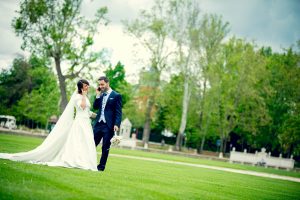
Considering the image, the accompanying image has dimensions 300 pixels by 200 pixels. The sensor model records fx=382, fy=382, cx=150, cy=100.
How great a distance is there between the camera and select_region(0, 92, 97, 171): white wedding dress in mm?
9812

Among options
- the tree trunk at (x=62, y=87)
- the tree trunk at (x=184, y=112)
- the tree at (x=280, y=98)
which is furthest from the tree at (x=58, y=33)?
the tree at (x=280, y=98)

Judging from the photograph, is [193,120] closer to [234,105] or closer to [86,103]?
[234,105]

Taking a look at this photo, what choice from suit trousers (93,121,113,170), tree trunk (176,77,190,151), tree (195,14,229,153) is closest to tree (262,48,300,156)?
tree (195,14,229,153)

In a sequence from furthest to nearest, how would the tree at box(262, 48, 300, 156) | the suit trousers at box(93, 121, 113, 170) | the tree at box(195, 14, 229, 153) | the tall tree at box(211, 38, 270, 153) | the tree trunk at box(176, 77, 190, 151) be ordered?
1. the tree at box(262, 48, 300, 156)
2. the tall tree at box(211, 38, 270, 153)
3. the tree trunk at box(176, 77, 190, 151)
4. the tree at box(195, 14, 229, 153)
5. the suit trousers at box(93, 121, 113, 170)

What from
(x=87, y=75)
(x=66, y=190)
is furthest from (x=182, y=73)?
(x=66, y=190)

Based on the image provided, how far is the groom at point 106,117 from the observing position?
34.3 feet

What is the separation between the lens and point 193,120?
56406 mm

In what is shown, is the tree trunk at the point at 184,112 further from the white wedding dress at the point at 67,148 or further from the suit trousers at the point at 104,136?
the white wedding dress at the point at 67,148

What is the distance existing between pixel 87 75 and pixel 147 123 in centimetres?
1277

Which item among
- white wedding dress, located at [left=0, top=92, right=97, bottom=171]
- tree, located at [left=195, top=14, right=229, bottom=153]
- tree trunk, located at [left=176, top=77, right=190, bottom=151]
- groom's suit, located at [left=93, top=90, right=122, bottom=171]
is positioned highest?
tree, located at [left=195, top=14, right=229, bottom=153]

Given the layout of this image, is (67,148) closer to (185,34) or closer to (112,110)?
(112,110)

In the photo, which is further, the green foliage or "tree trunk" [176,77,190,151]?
the green foliage

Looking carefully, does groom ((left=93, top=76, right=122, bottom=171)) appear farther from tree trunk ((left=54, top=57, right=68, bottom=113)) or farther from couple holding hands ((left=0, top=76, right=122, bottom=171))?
tree trunk ((left=54, top=57, right=68, bottom=113))

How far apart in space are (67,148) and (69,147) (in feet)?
0.19
